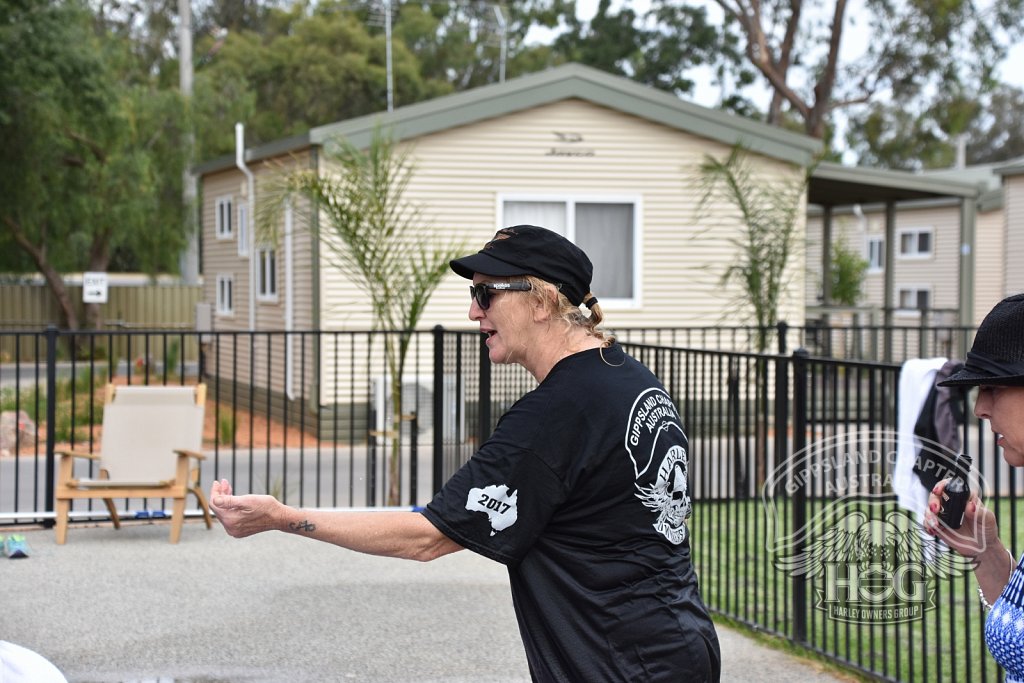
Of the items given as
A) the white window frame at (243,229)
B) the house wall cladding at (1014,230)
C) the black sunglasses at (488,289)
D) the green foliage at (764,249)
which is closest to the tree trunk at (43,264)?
the white window frame at (243,229)

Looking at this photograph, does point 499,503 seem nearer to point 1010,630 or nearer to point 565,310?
point 565,310

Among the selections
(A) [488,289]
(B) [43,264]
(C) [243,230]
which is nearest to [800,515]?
(A) [488,289]

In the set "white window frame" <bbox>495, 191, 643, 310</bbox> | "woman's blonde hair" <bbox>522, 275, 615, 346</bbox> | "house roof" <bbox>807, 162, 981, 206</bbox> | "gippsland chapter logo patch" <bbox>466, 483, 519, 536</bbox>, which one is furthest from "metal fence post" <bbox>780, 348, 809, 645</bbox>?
"house roof" <bbox>807, 162, 981, 206</bbox>

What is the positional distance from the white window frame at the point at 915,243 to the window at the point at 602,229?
70.8ft

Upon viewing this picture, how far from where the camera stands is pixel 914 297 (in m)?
39.3

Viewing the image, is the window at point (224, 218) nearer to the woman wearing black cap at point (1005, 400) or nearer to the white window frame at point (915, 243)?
the woman wearing black cap at point (1005, 400)

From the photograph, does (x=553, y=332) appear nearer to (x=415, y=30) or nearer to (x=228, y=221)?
(x=228, y=221)

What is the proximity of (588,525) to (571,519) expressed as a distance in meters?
0.04

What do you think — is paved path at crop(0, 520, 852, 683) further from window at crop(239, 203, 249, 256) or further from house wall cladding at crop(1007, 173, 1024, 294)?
house wall cladding at crop(1007, 173, 1024, 294)

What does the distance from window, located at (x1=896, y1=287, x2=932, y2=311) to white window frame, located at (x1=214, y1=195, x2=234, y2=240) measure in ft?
75.4

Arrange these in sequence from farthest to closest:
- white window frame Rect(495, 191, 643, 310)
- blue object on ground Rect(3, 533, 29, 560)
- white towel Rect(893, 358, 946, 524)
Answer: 1. white window frame Rect(495, 191, 643, 310)
2. blue object on ground Rect(3, 533, 29, 560)
3. white towel Rect(893, 358, 946, 524)

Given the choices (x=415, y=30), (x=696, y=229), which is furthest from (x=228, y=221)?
(x=415, y=30)

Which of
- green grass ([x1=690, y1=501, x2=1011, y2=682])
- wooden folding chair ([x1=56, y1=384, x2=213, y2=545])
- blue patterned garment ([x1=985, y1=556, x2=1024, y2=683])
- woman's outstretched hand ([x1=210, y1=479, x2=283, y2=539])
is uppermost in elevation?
woman's outstretched hand ([x1=210, y1=479, x2=283, y2=539])

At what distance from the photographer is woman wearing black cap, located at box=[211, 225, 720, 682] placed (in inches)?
119
